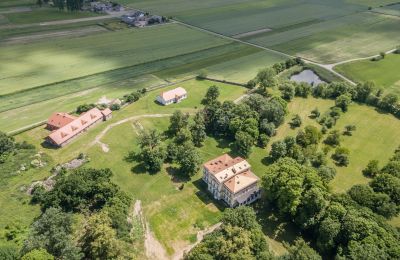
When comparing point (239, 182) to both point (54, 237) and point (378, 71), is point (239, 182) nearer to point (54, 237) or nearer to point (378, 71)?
point (54, 237)

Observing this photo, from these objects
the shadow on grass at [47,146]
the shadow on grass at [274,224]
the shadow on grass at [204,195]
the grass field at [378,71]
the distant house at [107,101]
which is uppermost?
the grass field at [378,71]

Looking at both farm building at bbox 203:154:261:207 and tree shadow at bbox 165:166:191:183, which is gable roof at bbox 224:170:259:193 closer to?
farm building at bbox 203:154:261:207

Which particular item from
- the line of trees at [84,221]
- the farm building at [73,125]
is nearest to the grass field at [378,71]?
the farm building at [73,125]

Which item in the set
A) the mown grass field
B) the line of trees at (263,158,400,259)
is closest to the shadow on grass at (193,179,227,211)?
the mown grass field

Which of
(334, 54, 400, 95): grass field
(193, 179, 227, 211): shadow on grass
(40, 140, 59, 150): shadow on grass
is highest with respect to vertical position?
(334, 54, 400, 95): grass field

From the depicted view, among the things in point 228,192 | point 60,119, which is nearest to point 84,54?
point 60,119

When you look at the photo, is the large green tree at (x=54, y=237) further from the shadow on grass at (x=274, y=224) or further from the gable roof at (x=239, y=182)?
the shadow on grass at (x=274, y=224)

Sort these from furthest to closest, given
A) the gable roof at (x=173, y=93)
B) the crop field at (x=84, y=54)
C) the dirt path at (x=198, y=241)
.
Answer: the crop field at (x=84, y=54)
the gable roof at (x=173, y=93)
the dirt path at (x=198, y=241)
